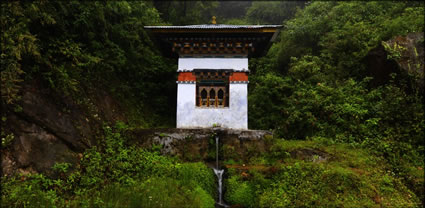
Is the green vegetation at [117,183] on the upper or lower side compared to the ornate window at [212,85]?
lower

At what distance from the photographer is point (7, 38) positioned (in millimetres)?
7652

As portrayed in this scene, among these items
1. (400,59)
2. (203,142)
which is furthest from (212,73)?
(400,59)

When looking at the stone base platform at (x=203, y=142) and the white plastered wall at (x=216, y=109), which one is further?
the white plastered wall at (x=216, y=109)

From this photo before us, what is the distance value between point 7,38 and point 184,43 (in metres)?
5.89

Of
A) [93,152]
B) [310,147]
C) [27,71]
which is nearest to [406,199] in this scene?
[310,147]

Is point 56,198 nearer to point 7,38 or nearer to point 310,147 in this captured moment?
point 7,38

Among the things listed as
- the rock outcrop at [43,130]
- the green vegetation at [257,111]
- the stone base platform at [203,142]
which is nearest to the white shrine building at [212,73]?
the stone base platform at [203,142]

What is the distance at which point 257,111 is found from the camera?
49.0 ft

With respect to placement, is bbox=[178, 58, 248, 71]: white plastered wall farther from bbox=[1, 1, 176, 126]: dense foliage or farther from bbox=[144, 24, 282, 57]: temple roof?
bbox=[1, 1, 176, 126]: dense foliage

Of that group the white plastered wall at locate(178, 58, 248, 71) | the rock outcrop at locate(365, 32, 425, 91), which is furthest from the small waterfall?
the rock outcrop at locate(365, 32, 425, 91)

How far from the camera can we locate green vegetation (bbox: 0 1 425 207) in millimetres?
7621

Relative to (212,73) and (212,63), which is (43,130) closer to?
(212,73)

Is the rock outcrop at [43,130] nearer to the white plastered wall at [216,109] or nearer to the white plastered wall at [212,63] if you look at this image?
the white plastered wall at [216,109]

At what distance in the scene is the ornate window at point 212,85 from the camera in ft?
38.6
